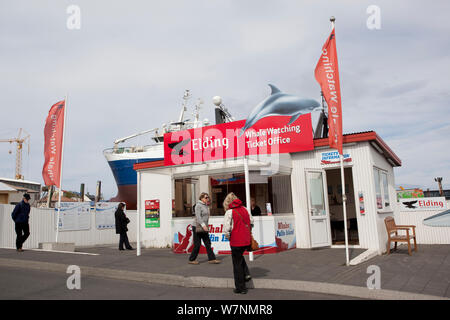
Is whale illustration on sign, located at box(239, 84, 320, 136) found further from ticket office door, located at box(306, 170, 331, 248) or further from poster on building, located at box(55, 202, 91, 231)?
poster on building, located at box(55, 202, 91, 231)

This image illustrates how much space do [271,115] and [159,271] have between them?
21.2ft

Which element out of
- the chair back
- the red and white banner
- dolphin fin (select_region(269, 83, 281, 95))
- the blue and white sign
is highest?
dolphin fin (select_region(269, 83, 281, 95))

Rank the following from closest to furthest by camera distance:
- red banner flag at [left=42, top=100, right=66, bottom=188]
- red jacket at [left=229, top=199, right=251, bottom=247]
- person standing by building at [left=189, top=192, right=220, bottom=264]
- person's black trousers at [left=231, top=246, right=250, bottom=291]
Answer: person's black trousers at [left=231, top=246, right=250, bottom=291], red jacket at [left=229, top=199, right=251, bottom=247], person standing by building at [left=189, top=192, right=220, bottom=264], red banner flag at [left=42, top=100, right=66, bottom=188]

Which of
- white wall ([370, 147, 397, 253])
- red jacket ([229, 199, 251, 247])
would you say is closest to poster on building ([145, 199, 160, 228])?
white wall ([370, 147, 397, 253])

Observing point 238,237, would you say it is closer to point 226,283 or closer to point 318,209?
point 226,283

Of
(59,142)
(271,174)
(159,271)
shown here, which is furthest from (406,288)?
(59,142)

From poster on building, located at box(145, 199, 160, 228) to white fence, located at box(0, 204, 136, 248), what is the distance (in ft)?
15.7

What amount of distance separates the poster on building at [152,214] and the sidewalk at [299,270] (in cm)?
412

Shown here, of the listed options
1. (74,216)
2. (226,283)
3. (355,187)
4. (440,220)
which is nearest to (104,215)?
(74,216)

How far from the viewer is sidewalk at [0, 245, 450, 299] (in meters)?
5.75

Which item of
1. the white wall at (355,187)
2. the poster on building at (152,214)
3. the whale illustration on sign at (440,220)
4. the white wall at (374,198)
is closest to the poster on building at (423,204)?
the white wall at (374,198)

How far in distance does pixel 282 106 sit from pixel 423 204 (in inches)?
258

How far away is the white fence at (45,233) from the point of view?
14.9 metres
